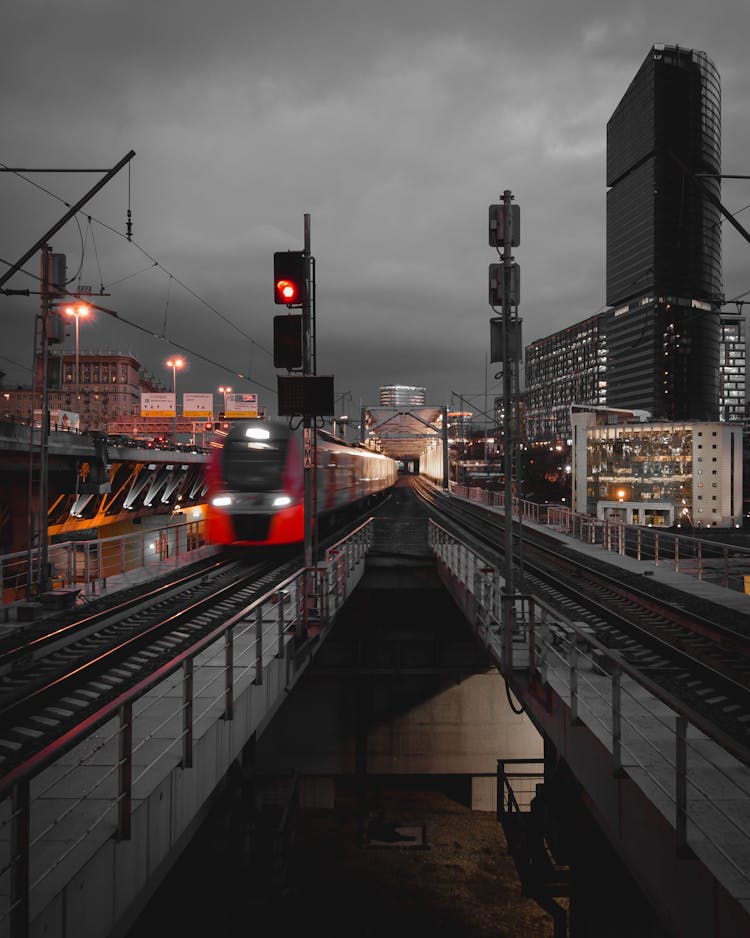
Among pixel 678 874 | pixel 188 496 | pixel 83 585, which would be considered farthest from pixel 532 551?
pixel 188 496

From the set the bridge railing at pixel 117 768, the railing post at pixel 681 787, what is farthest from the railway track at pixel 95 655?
the railing post at pixel 681 787

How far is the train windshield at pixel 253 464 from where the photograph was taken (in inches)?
647

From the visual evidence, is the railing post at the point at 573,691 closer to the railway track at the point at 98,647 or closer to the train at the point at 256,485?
the railway track at the point at 98,647

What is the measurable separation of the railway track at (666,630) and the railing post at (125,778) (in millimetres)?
3590

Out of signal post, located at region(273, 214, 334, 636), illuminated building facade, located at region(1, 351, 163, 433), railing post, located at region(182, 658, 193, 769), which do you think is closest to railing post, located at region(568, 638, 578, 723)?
railing post, located at region(182, 658, 193, 769)

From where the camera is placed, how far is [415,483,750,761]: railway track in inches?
282

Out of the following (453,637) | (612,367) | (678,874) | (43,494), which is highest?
(612,367)

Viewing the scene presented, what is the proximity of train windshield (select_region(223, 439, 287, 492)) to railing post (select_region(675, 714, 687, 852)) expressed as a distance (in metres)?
12.9

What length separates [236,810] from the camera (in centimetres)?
758

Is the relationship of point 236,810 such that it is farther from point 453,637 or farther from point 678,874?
point 453,637

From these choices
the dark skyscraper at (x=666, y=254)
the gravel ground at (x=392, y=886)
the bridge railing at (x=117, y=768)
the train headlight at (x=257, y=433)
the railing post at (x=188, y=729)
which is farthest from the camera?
the dark skyscraper at (x=666, y=254)

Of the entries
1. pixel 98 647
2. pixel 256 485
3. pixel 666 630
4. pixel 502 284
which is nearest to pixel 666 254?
pixel 256 485

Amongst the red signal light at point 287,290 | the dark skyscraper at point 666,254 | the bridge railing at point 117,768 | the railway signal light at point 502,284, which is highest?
the dark skyscraper at point 666,254

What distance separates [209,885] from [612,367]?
193 meters
